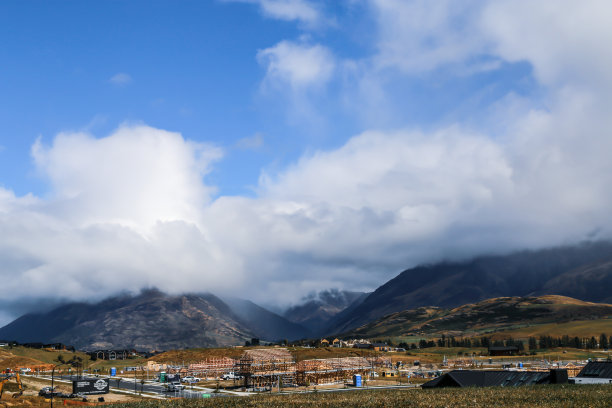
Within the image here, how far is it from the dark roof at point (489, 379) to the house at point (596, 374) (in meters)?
11.3

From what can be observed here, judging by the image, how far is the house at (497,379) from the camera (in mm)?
113438

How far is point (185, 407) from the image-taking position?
8744 centimetres

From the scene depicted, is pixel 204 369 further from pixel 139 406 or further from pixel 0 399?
pixel 139 406

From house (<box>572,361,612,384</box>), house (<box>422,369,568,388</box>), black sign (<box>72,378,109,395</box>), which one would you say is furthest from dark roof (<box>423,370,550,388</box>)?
black sign (<box>72,378,109,395</box>)

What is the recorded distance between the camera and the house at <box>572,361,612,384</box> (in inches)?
4668

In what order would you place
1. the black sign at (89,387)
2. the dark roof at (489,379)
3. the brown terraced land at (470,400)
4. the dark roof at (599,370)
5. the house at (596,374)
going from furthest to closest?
the black sign at (89,387), the dark roof at (599,370), the house at (596,374), the dark roof at (489,379), the brown terraced land at (470,400)

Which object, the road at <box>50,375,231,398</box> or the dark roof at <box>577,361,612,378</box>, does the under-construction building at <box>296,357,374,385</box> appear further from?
the dark roof at <box>577,361,612,378</box>

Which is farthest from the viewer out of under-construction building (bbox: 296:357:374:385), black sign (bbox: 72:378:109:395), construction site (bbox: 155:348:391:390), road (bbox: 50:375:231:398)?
under-construction building (bbox: 296:357:374:385)

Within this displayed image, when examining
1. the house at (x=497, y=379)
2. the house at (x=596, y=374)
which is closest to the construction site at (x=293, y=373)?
the house at (x=497, y=379)

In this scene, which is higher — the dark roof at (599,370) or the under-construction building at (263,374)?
the dark roof at (599,370)

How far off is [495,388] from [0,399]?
10355 cm

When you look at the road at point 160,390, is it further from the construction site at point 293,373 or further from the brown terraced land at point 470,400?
the brown terraced land at point 470,400

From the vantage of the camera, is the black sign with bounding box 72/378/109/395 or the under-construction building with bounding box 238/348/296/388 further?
the under-construction building with bounding box 238/348/296/388

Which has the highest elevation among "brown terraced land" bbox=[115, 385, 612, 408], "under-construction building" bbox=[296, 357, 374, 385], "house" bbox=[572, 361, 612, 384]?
"brown terraced land" bbox=[115, 385, 612, 408]
